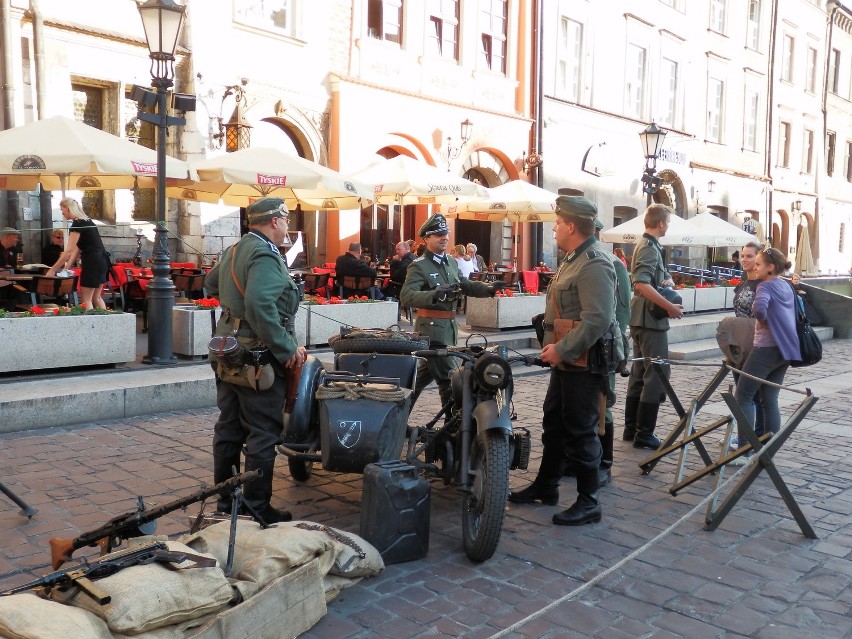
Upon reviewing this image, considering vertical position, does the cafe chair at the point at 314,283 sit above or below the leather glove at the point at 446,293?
below

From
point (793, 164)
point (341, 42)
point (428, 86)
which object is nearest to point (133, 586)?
point (341, 42)

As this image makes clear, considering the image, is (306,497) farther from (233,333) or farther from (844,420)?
(844,420)

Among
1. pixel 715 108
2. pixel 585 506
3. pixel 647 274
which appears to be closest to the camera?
pixel 585 506

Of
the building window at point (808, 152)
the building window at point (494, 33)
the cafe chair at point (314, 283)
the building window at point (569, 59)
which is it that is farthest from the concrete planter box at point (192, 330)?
the building window at point (808, 152)

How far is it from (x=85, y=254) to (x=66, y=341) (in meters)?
2.34

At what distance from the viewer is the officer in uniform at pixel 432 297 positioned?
234 inches

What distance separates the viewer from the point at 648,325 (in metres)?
6.99

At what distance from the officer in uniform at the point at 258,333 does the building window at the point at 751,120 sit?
29.9 metres

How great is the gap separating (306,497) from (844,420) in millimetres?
5719

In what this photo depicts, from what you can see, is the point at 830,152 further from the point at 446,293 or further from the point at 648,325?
the point at 446,293

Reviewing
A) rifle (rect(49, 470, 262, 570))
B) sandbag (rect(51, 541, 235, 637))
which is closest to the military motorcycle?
rifle (rect(49, 470, 262, 570))

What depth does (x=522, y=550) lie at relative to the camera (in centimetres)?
456

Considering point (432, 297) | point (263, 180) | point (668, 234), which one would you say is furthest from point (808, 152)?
point (432, 297)

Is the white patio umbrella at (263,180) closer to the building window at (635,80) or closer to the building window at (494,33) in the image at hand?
the building window at (494,33)
